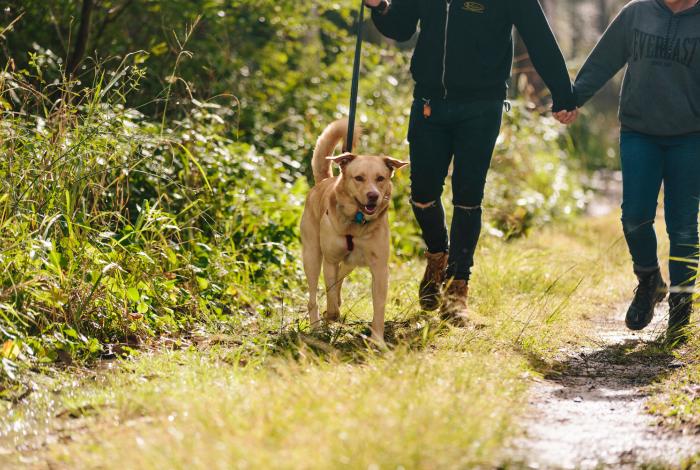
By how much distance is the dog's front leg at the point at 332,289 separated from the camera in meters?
4.99

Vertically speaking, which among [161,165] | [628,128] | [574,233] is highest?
[628,128]

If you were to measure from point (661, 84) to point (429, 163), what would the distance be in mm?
1394

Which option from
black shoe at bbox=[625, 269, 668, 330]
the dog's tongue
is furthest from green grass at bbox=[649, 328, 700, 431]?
the dog's tongue

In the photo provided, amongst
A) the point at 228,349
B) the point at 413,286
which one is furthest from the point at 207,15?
the point at 228,349

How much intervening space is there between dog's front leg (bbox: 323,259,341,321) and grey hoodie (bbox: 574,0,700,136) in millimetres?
1921

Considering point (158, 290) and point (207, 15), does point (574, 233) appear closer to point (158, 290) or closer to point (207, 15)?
point (207, 15)

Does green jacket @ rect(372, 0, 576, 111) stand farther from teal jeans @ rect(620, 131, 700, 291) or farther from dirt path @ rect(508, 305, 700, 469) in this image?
dirt path @ rect(508, 305, 700, 469)

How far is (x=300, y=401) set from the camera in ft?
10.6

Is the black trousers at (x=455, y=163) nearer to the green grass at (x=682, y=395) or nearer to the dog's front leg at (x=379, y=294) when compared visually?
the dog's front leg at (x=379, y=294)

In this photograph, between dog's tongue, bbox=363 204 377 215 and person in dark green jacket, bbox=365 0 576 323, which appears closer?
dog's tongue, bbox=363 204 377 215

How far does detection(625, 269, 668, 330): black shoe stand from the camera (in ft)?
17.5

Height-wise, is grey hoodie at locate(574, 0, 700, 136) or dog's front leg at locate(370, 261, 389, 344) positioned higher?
grey hoodie at locate(574, 0, 700, 136)

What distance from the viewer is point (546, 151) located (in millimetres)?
11758

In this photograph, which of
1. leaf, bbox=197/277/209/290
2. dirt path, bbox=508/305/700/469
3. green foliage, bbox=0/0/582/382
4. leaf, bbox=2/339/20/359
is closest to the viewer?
dirt path, bbox=508/305/700/469
